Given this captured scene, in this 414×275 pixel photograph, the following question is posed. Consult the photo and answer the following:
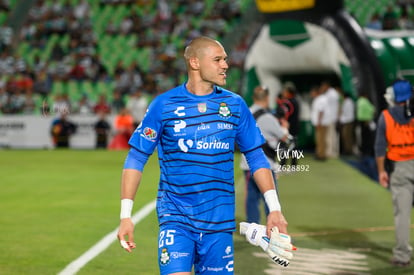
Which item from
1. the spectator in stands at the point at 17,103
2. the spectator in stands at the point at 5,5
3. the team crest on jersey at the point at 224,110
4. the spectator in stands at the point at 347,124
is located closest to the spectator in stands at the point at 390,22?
the spectator in stands at the point at 347,124

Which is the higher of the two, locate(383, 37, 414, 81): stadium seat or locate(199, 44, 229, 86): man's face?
locate(383, 37, 414, 81): stadium seat

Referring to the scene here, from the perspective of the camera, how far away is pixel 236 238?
9977mm

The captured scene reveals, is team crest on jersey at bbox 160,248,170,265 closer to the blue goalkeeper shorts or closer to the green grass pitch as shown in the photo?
the blue goalkeeper shorts

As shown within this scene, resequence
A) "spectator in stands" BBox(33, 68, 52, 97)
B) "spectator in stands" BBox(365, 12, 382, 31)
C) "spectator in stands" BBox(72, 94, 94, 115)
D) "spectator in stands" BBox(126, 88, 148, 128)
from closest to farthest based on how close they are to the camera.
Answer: "spectator in stands" BBox(365, 12, 382, 31) < "spectator in stands" BBox(126, 88, 148, 128) < "spectator in stands" BBox(72, 94, 94, 115) < "spectator in stands" BBox(33, 68, 52, 97)

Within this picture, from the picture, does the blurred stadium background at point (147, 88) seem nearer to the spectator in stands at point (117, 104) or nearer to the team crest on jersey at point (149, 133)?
the spectator in stands at point (117, 104)

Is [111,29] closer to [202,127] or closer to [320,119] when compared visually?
[320,119]

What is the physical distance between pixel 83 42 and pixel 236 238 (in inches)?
1056

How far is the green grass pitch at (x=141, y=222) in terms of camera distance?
27.4 feet

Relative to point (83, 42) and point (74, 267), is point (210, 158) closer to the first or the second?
point (74, 267)

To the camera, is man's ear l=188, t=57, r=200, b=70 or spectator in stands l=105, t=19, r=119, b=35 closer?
man's ear l=188, t=57, r=200, b=70

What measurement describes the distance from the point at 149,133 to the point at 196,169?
14.2 inches

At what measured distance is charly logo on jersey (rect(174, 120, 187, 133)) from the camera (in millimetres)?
4574

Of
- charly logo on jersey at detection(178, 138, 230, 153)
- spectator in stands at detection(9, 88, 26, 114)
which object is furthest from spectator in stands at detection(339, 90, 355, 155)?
charly logo on jersey at detection(178, 138, 230, 153)

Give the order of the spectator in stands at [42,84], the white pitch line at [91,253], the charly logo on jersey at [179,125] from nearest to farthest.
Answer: the charly logo on jersey at [179,125] < the white pitch line at [91,253] < the spectator in stands at [42,84]
